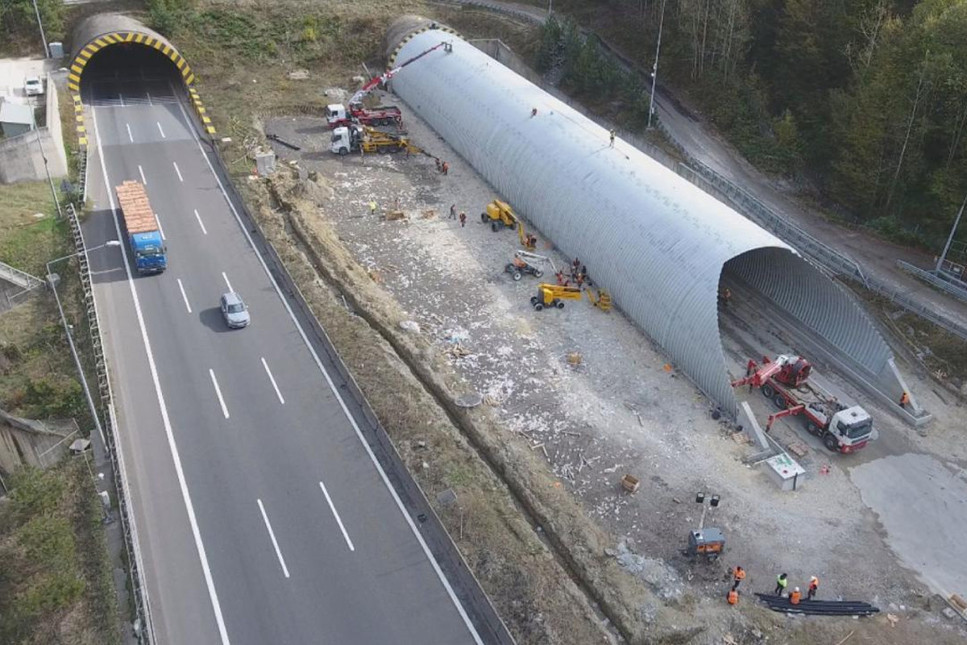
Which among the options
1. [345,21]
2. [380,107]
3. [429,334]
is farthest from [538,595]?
[345,21]

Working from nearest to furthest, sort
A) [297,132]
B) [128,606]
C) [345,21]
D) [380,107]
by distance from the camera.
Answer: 1. [128,606]
2. [297,132]
3. [380,107]
4. [345,21]

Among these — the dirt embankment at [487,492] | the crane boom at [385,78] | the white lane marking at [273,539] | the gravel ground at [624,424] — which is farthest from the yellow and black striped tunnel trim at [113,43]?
the white lane marking at [273,539]

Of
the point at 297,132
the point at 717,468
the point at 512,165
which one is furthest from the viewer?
the point at 297,132

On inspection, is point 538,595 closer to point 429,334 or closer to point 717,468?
point 717,468

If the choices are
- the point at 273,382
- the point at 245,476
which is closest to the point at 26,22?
the point at 273,382

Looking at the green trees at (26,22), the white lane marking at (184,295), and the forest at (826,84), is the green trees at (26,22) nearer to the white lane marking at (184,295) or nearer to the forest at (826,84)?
the white lane marking at (184,295)

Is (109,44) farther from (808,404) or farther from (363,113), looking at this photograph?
(808,404)
